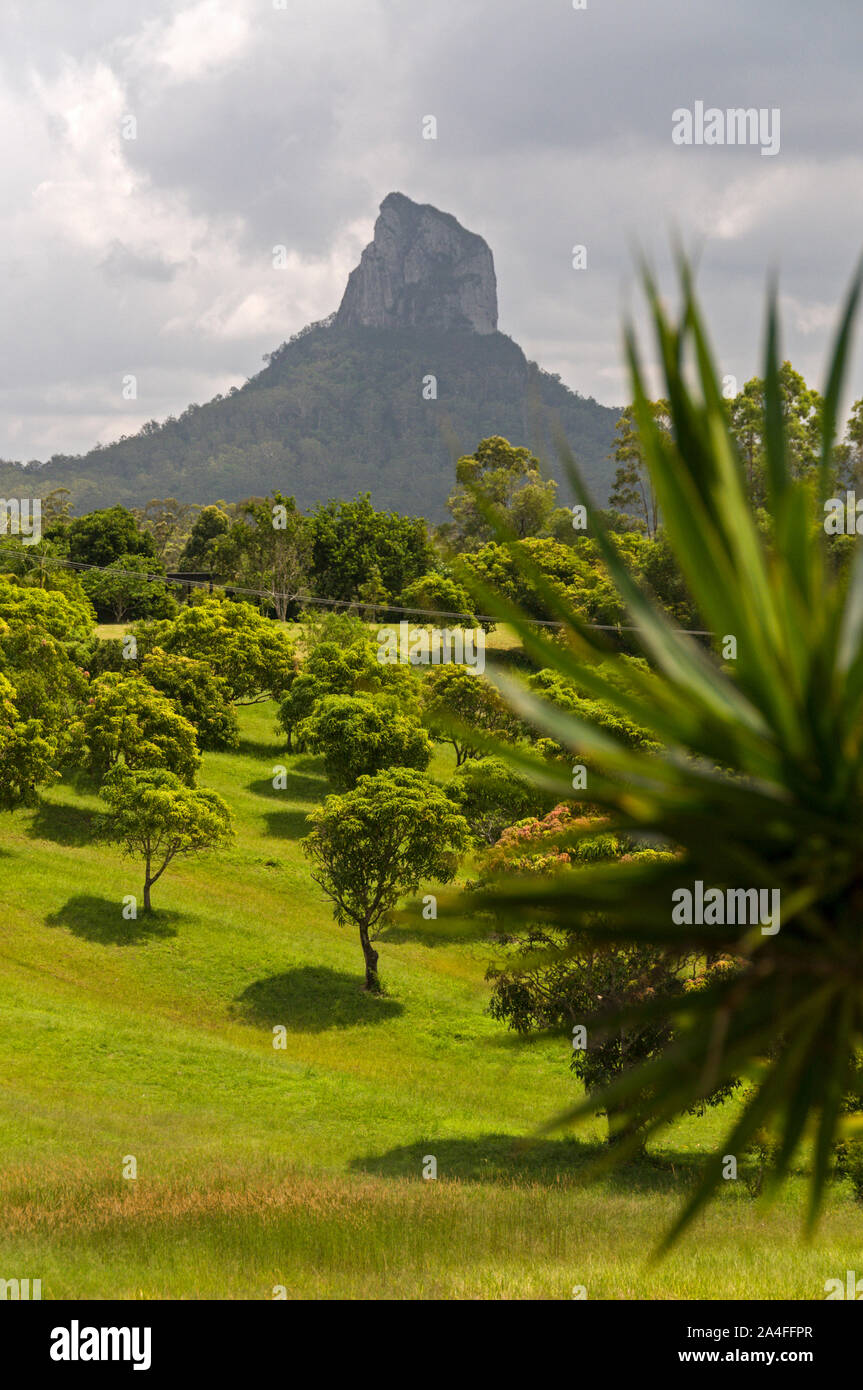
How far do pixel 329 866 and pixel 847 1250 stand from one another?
105 feet

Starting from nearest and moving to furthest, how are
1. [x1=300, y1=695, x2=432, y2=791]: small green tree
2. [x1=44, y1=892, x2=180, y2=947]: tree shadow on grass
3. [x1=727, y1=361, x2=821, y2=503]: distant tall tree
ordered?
[x1=44, y1=892, x2=180, y2=947]: tree shadow on grass, [x1=300, y1=695, x2=432, y2=791]: small green tree, [x1=727, y1=361, x2=821, y2=503]: distant tall tree

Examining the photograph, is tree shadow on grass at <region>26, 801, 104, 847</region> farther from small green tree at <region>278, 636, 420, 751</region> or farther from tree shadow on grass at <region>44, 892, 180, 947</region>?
small green tree at <region>278, 636, 420, 751</region>

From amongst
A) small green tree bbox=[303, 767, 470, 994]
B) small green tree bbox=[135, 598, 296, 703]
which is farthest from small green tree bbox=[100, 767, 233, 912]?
small green tree bbox=[135, 598, 296, 703]

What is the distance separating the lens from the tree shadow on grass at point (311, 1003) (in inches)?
1560

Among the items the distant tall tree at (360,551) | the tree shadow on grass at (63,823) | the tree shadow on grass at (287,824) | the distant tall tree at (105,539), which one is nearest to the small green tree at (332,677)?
the tree shadow on grass at (287,824)

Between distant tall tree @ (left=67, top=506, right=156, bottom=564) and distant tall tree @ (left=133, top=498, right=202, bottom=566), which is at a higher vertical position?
distant tall tree @ (left=133, top=498, right=202, bottom=566)

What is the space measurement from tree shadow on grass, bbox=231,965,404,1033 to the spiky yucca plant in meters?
38.2

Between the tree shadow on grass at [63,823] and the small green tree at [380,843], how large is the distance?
14.9m

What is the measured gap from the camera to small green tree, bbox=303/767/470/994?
42688 millimetres

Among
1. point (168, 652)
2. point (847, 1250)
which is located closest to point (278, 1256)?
point (847, 1250)

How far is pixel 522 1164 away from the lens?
24906mm

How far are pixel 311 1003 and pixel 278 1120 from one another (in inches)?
482

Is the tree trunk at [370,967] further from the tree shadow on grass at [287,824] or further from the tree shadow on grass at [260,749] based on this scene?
the tree shadow on grass at [260,749]

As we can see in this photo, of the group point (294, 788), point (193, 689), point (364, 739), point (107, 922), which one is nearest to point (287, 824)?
point (294, 788)
